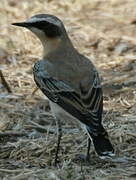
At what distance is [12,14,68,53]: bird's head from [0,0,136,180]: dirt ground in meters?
1.17

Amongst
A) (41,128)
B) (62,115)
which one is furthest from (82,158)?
(41,128)

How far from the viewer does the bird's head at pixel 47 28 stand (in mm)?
7879

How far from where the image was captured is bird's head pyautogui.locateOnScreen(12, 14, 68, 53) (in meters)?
7.88

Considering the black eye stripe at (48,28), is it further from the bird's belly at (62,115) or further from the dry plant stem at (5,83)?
the dry plant stem at (5,83)

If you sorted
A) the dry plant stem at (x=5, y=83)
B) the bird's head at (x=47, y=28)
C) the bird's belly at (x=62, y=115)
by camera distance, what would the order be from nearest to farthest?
the bird's belly at (x=62, y=115), the bird's head at (x=47, y=28), the dry plant stem at (x=5, y=83)

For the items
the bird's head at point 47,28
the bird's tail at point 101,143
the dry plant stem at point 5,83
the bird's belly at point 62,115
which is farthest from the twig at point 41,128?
the bird's tail at point 101,143

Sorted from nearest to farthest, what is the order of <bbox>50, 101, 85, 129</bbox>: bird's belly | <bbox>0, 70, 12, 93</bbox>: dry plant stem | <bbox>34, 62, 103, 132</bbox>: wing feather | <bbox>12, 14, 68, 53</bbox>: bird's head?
<bbox>34, 62, 103, 132</bbox>: wing feather → <bbox>50, 101, 85, 129</bbox>: bird's belly → <bbox>12, 14, 68, 53</bbox>: bird's head → <bbox>0, 70, 12, 93</bbox>: dry plant stem

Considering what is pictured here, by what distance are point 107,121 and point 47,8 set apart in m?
5.36

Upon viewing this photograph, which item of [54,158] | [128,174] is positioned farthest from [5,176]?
[128,174]

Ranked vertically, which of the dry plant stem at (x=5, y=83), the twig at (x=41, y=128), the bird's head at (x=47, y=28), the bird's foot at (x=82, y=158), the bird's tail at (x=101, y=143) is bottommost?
the bird's foot at (x=82, y=158)

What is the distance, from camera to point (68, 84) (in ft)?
24.8

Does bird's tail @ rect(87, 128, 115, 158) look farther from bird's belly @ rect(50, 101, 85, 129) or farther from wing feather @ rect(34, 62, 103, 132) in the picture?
bird's belly @ rect(50, 101, 85, 129)

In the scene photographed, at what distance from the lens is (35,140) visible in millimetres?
8102

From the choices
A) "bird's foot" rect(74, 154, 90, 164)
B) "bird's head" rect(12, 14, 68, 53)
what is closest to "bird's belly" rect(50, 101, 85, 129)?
"bird's foot" rect(74, 154, 90, 164)
